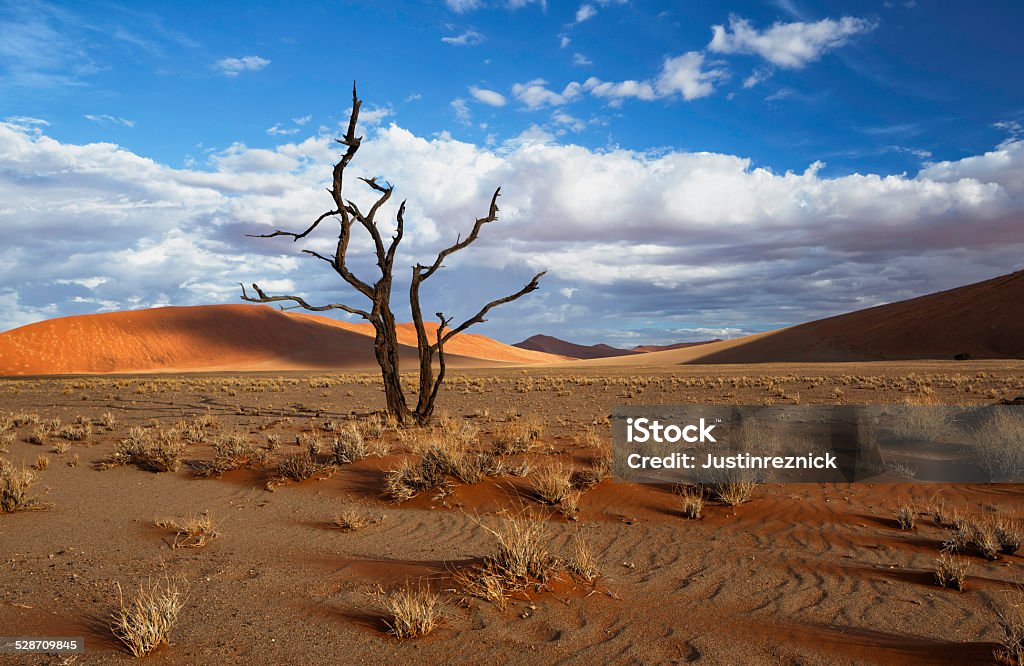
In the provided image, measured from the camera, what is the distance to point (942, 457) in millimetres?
12594

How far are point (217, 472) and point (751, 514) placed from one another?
9843mm

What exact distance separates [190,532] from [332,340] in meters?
110

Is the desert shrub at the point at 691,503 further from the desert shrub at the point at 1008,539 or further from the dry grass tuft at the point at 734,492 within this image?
the desert shrub at the point at 1008,539

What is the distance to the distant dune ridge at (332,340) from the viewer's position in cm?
7212

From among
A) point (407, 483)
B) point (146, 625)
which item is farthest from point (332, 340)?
point (146, 625)

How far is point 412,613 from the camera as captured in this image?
525 cm

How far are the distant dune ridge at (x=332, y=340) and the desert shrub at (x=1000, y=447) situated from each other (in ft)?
200

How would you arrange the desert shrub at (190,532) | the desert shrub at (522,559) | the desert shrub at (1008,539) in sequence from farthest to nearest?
the desert shrub at (190,532) → the desert shrub at (1008,539) → the desert shrub at (522,559)

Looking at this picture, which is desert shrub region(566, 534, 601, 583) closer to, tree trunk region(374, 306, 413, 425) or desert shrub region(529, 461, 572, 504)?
desert shrub region(529, 461, 572, 504)

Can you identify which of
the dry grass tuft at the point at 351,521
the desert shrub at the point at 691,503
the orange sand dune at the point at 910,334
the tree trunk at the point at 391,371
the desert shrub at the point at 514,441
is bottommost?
the dry grass tuft at the point at 351,521

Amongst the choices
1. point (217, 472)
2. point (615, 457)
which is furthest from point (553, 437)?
point (217, 472)

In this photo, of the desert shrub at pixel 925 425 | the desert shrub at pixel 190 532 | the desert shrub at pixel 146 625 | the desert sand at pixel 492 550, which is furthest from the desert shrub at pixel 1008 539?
the desert shrub at pixel 190 532

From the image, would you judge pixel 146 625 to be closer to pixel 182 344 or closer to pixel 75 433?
pixel 75 433

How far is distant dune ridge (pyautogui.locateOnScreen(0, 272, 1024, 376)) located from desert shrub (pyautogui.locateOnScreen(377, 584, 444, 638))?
73.5 meters
